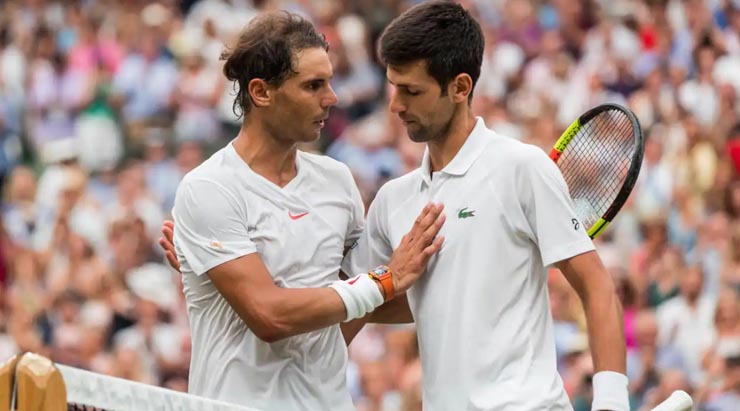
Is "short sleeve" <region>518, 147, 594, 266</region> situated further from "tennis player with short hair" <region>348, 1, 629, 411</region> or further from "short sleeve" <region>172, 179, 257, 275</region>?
"short sleeve" <region>172, 179, 257, 275</region>

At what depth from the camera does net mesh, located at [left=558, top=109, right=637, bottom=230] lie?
6.25m

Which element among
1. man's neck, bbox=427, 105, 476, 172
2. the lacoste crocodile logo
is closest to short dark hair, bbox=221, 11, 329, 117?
man's neck, bbox=427, 105, 476, 172

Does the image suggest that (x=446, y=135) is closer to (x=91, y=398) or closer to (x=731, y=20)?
(x=91, y=398)

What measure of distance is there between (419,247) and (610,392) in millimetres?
882

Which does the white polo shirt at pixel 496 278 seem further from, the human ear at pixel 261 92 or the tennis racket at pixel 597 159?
the human ear at pixel 261 92

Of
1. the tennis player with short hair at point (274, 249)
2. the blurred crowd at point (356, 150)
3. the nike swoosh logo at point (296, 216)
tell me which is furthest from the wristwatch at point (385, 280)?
the blurred crowd at point (356, 150)

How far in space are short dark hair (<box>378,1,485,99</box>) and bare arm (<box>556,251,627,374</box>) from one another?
786 millimetres

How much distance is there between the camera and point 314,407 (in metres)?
6.01

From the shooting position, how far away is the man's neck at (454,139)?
19.4ft

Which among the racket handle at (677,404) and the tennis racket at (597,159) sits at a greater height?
the tennis racket at (597,159)

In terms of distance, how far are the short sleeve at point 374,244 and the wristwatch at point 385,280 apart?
271mm

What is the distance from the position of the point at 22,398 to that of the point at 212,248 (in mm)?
1108

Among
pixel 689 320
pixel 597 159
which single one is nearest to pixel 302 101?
pixel 597 159

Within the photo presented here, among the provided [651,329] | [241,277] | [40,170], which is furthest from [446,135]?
[40,170]
